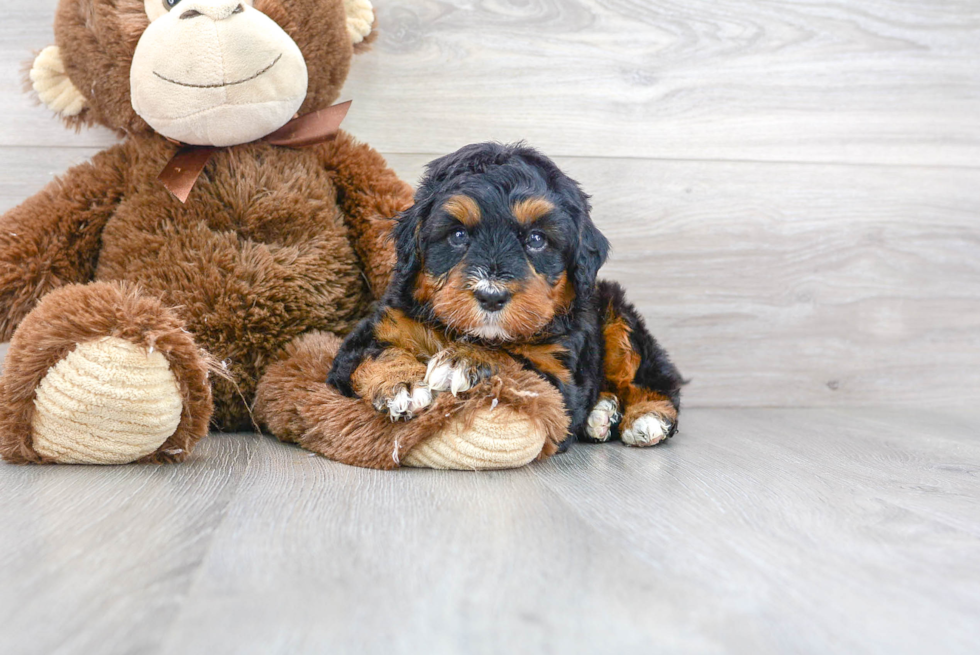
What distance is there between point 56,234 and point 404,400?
1003 mm

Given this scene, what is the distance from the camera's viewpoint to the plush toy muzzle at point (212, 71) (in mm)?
1761

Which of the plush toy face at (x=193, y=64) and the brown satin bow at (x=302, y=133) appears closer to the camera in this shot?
the plush toy face at (x=193, y=64)

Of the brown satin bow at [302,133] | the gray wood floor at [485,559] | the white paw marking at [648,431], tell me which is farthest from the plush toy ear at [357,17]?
the white paw marking at [648,431]

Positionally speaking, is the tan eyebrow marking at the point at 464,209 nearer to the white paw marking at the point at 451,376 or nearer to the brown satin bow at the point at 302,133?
the white paw marking at the point at 451,376

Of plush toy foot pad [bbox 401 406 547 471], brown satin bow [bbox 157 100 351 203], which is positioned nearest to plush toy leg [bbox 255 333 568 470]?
plush toy foot pad [bbox 401 406 547 471]

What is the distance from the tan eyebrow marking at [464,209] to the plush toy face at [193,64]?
2.00ft

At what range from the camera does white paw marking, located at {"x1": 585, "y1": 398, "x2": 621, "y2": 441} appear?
6.61 ft

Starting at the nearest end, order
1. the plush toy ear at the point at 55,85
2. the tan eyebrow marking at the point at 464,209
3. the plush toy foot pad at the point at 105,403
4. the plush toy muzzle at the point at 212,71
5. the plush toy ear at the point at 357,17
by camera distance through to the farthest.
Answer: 1. the plush toy foot pad at the point at 105,403
2. the tan eyebrow marking at the point at 464,209
3. the plush toy muzzle at the point at 212,71
4. the plush toy ear at the point at 55,85
5. the plush toy ear at the point at 357,17

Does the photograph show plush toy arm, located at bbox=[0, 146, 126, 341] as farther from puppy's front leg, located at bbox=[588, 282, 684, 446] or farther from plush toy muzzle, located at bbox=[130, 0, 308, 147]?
puppy's front leg, located at bbox=[588, 282, 684, 446]

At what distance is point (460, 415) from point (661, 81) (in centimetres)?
149

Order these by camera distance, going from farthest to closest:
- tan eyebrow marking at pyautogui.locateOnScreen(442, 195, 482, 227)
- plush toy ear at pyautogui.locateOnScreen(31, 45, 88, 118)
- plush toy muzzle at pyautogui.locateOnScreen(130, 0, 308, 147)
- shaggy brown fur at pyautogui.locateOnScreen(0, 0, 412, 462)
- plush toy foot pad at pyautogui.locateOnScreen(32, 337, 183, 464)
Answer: plush toy ear at pyautogui.locateOnScreen(31, 45, 88, 118) < shaggy brown fur at pyautogui.locateOnScreen(0, 0, 412, 462) < plush toy muzzle at pyautogui.locateOnScreen(130, 0, 308, 147) < tan eyebrow marking at pyautogui.locateOnScreen(442, 195, 482, 227) < plush toy foot pad at pyautogui.locateOnScreen(32, 337, 183, 464)

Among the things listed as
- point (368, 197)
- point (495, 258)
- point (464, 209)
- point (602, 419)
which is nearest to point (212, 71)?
point (368, 197)

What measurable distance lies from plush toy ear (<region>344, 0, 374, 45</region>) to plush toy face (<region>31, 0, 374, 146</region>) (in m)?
0.03

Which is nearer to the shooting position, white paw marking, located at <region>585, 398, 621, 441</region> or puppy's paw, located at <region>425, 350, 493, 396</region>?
puppy's paw, located at <region>425, 350, 493, 396</region>
